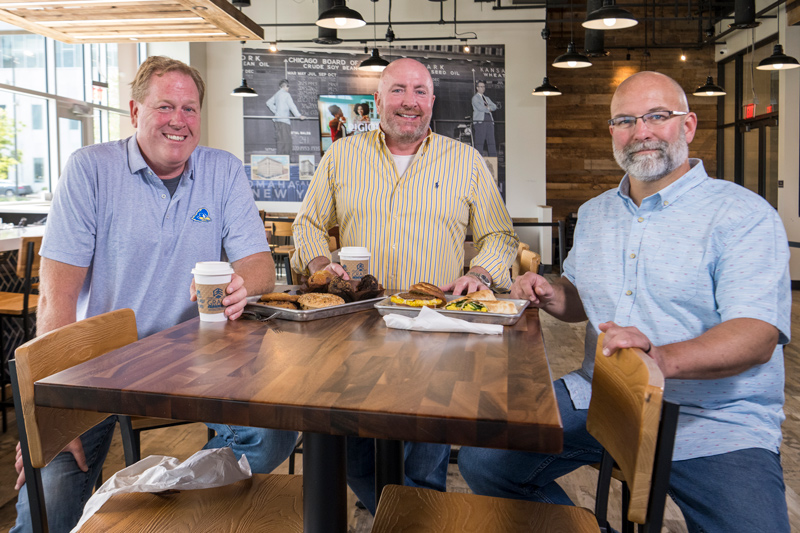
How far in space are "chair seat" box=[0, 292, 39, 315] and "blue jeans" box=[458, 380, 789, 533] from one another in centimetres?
281

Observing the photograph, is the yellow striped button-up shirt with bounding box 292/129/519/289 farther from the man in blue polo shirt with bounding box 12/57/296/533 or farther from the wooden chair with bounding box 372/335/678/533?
the wooden chair with bounding box 372/335/678/533

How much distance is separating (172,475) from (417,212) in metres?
1.43

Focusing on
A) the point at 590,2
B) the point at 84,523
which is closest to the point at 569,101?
the point at 590,2

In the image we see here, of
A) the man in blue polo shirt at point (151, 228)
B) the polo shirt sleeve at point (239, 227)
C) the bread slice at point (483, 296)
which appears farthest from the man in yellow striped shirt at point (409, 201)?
the bread slice at point (483, 296)

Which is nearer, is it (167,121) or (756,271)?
(756,271)

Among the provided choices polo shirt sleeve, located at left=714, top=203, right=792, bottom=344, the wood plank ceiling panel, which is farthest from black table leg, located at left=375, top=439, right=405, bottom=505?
the wood plank ceiling panel

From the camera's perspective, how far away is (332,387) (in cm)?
104

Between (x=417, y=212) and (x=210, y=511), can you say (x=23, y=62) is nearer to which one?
(x=417, y=212)

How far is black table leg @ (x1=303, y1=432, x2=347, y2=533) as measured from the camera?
123cm

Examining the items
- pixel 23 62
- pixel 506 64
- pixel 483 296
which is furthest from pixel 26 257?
pixel 506 64

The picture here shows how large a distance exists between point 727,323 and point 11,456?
3.05 metres

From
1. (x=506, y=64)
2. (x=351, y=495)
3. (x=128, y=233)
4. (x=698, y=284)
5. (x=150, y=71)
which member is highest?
(x=506, y=64)

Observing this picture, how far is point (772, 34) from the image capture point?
9.11 m

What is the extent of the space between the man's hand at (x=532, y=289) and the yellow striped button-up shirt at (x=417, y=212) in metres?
0.50
